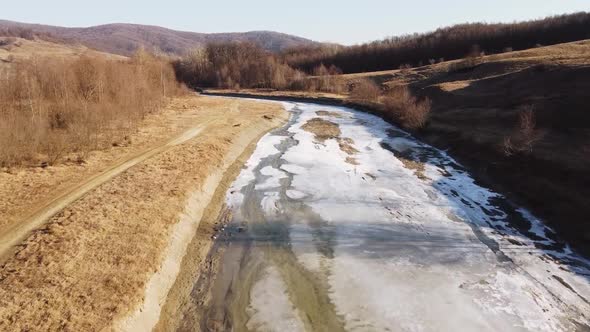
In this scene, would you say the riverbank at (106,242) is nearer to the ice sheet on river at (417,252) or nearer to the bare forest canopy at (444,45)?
the ice sheet on river at (417,252)

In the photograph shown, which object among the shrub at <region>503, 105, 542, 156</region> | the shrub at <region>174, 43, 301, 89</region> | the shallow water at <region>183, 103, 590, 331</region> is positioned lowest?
the shallow water at <region>183, 103, 590, 331</region>

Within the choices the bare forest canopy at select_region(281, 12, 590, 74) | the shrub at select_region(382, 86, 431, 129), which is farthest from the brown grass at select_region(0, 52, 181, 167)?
the bare forest canopy at select_region(281, 12, 590, 74)

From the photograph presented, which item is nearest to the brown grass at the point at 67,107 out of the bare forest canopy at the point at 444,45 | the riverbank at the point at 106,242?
the riverbank at the point at 106,242

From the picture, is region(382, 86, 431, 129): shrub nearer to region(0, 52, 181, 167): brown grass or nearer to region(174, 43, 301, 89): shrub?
region(0, 52, 181, 167): brown grass

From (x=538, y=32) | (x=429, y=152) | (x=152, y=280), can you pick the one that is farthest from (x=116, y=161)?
(x=538, y=32)

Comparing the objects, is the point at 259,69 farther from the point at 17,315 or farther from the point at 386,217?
the point at 17,315

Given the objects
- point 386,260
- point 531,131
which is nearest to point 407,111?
point 531,131

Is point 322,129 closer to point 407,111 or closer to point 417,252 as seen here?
point 407,111
